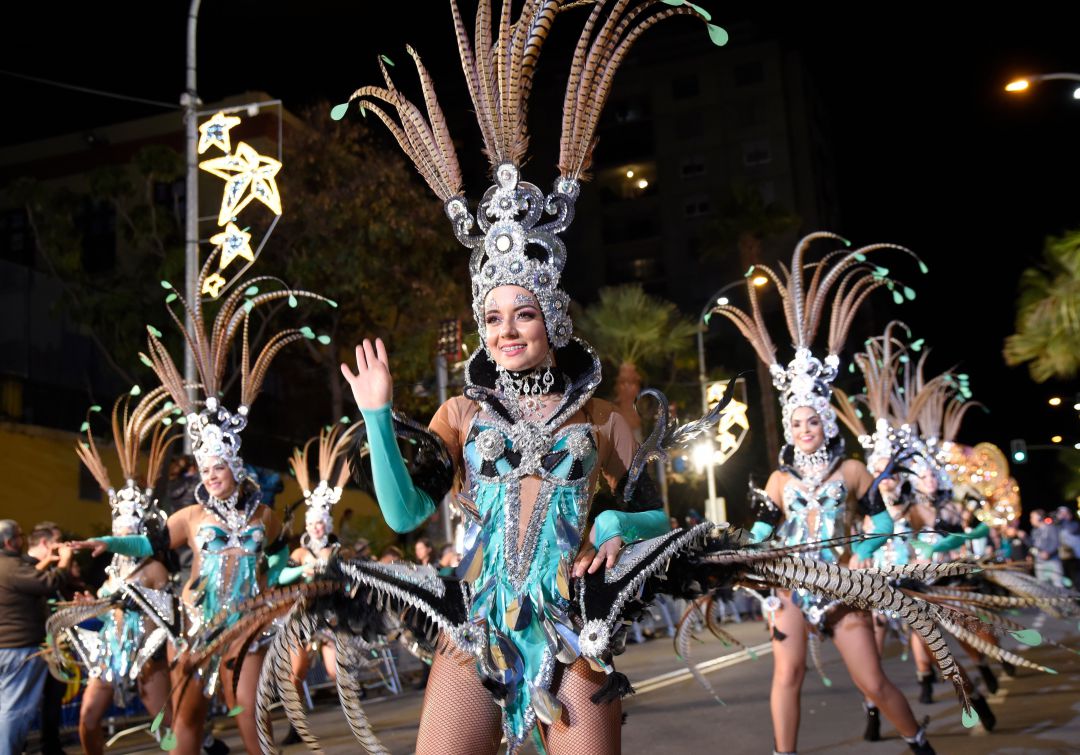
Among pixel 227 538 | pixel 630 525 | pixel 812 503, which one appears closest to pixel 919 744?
pixel 812 503

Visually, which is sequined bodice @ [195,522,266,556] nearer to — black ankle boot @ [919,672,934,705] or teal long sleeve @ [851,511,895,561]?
teal long sleeve @ [851,511,895,561]

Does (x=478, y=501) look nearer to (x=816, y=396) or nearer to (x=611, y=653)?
(x=611, y=653)

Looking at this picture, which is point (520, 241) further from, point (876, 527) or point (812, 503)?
point (876, 527)

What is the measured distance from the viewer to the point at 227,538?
7.47m

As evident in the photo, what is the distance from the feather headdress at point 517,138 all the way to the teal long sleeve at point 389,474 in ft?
1.94

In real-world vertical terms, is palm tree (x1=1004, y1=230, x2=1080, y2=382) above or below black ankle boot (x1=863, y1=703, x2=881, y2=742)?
above

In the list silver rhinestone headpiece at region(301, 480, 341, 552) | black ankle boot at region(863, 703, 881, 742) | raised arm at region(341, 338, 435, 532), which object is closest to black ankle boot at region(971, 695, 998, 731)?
black ankle boot at region(863, 703, 881, 742)

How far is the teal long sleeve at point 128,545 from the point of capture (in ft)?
23.6

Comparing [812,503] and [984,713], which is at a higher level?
[812,503]

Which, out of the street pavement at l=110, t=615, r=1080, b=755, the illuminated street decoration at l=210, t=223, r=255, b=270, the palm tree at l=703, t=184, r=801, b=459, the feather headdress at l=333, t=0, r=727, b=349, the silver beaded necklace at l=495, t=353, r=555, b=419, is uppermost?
the palm tree at l=703, t=184, r=801, b=459

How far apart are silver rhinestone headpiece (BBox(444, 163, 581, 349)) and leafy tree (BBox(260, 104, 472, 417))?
17079 millimetres

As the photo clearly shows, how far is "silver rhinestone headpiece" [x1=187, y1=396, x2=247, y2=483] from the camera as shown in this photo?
7.46 meters

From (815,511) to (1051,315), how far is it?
14.6 metres

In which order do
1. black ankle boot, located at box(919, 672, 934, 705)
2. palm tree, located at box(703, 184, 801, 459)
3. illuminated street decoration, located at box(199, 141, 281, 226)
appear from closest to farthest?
black ankle boot, located at box(919, 672, 934, 705) → illuminated street decoration, located at box(199, 141, 281, 226) → palm tree, located at box(703, 184, 801, 459)
